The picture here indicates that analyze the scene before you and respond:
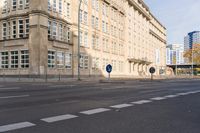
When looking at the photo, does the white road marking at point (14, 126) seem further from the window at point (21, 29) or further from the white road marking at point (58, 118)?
the window at point (21, 29)

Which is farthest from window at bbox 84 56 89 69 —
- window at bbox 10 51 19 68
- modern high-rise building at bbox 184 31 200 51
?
modern high-rise building at bbox 184 31 200 51

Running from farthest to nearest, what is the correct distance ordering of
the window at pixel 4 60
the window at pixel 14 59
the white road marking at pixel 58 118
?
the window at pixel 4 60
the window at pixel 14 59
the white road marking at pixel 58 118

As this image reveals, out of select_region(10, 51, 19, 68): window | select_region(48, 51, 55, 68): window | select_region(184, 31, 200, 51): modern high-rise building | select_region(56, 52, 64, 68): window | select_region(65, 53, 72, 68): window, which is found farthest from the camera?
select_region(184, 31, 200, 51): modern high-rise building

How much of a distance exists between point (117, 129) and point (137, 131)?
0.42 m

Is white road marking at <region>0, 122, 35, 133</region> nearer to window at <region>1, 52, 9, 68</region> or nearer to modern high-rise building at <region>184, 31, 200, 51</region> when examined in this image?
window at <region>1, 52, 9, 68</region>

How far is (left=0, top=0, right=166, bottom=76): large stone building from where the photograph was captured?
34.9 meters

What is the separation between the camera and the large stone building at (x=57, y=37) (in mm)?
34875

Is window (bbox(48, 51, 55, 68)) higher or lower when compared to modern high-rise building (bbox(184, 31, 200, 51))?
lower

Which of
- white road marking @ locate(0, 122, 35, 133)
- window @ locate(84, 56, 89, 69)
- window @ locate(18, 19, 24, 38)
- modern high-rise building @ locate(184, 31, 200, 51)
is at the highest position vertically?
modern high-rise building @ locate(184, 31, 200, 51)

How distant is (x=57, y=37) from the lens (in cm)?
3906

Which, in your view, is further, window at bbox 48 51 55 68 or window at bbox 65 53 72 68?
window at bbox 65 53 72 68

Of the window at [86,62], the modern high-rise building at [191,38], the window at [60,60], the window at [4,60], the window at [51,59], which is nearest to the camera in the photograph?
the window at [51,59]

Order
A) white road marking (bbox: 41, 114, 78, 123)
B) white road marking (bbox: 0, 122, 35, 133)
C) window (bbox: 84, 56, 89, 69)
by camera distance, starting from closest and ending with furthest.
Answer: white road marking (bbox: 0, 122, 35, 133)
white road marking (bbox: 41, 114, 78, 123)
window (bbox: 84, 56, 89, 69)

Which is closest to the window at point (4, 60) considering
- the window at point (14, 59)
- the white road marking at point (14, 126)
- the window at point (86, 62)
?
the window at point (14, 59)
